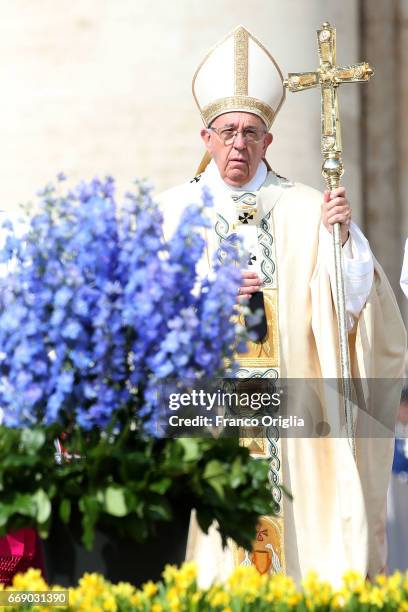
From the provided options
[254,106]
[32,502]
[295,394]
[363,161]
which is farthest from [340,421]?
[363,161]

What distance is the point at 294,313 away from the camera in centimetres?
543

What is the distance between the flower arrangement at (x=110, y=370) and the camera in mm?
2625

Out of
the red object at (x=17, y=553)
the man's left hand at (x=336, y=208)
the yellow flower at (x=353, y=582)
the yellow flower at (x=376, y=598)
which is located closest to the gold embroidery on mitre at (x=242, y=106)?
the man's left hand at (x=336, y=208)

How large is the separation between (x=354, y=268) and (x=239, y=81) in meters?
0.99

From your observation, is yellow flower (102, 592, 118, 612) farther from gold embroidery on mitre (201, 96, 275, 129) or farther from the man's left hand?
gold embroidery on mitre (201, 96, 275, 129)

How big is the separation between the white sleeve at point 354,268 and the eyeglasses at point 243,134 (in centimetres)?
48

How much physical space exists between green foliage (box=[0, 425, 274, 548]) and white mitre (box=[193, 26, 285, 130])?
9.97 ft

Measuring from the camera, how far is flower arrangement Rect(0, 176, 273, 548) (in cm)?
262

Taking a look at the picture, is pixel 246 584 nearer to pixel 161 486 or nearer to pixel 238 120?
pixel 161 486

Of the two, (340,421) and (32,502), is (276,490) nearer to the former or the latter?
(340,421)

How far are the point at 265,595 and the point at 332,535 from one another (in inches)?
98.4

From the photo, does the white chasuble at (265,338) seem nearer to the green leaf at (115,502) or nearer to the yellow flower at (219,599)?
the yellow flower at (219,599)

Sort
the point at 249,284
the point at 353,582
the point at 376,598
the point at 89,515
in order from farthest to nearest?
1. the point at 249,284
2. the point at 353,582
3. the point at 376,598
4. the point at 89,515

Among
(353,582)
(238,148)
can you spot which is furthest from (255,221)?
(353,582)
